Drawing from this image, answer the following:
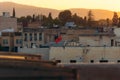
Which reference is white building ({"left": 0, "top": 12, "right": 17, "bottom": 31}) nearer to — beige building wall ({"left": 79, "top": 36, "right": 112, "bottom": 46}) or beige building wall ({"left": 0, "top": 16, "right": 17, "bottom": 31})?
beige building wall ({"left": 0, "top": 16, "right": 17, "bottom": 31})

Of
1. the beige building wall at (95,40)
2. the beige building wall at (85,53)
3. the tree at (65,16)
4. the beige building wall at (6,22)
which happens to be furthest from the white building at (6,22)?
the beige building wall at (85,53)

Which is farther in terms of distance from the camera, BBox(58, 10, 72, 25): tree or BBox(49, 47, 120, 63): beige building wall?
BBox(58, 10, 72, 25): tree

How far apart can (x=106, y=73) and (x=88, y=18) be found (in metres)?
95.3

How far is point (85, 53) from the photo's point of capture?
1131 inches

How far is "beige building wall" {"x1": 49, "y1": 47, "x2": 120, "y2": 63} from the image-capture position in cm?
2850

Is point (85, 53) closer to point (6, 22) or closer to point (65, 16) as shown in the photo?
point (6, 22)

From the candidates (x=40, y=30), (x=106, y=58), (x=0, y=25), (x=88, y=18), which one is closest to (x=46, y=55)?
(x=106, y=58)

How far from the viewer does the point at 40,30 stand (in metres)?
51.5

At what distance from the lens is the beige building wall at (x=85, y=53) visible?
28500mm

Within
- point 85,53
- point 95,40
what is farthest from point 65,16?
point 85,53

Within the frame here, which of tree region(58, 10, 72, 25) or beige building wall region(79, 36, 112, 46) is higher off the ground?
tree region(58, 10, 72, 25)

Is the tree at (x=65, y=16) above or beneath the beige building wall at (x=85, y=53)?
above

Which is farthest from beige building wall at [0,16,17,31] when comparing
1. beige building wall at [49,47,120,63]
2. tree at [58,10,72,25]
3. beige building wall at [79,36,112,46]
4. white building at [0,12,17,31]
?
beige building wall at [49,47,120,63]

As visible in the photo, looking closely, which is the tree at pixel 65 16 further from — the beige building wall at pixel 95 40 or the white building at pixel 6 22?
the beige building wall at pixel 95 40
